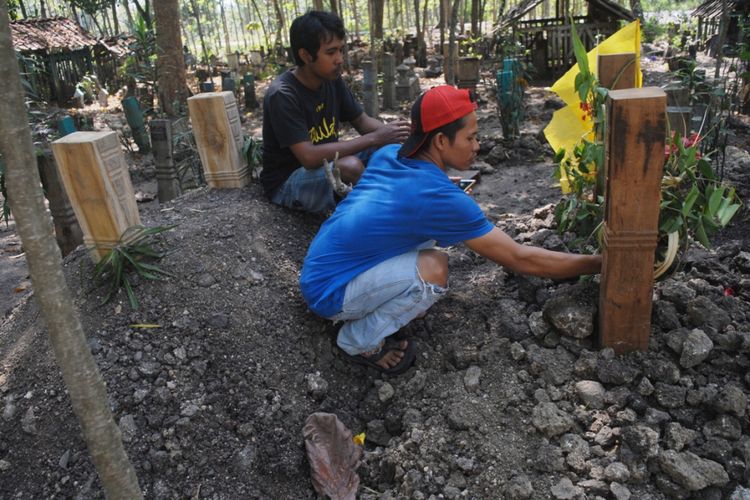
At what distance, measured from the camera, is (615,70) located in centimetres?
275

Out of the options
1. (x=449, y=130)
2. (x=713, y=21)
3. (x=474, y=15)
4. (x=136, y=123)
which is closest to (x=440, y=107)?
(x=449, y=130)

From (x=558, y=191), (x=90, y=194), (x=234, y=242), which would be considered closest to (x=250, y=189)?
(x=234, y=242)

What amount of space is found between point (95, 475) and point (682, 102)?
4.19 m

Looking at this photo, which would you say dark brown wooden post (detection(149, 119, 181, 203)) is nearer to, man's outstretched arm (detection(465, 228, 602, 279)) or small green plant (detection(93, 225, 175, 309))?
small green plant (detection(93, 225, 175, 309))

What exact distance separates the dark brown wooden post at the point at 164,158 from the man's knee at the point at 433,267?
2947 mm

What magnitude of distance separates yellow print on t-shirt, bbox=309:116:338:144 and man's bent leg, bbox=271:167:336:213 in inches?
8.2

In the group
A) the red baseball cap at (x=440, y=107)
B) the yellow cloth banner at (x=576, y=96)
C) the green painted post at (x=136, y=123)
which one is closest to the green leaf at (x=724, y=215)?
the yellow cloth banner at (x=576, y=96)

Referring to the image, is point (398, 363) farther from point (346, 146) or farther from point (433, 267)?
point (346, 146)

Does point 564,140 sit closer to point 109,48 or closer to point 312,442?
point 312,442

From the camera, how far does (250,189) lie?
418cm

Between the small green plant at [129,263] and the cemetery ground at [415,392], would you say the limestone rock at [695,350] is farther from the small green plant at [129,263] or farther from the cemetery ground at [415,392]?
the small green plant at [129,263]

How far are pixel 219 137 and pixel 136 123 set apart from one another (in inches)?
224

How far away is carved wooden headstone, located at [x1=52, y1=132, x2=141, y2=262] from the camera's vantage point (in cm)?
285

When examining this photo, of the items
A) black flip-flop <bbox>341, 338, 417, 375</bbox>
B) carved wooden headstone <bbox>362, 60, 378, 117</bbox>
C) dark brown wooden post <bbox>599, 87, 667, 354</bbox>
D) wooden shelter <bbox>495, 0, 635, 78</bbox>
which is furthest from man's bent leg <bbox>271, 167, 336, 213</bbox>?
wooden shelter <bbox>495, 0, 635, 78</bbox>
